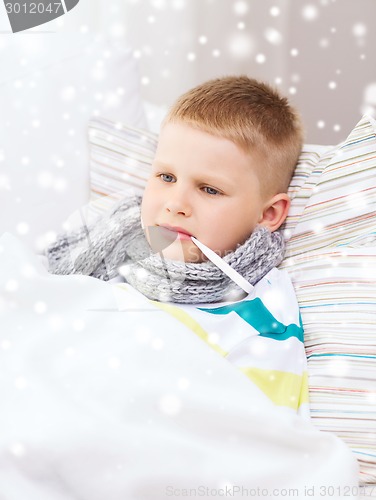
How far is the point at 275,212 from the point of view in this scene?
112 cm

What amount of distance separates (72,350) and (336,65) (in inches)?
53.2

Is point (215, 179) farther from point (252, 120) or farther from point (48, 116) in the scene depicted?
point (48, 116)

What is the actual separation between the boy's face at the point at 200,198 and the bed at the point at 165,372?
0.36 ft

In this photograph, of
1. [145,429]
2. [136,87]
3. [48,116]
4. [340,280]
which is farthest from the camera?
[136,87]

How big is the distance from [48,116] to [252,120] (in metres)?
0.44

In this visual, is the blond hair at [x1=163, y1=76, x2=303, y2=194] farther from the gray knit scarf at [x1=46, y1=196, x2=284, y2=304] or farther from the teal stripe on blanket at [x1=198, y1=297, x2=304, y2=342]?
the teal stripe on blanket at [x1=198, y1=297, x2=304, y2=342]

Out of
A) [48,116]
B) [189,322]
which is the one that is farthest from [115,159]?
[189,322]

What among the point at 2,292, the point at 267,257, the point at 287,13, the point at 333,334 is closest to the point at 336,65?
the point at 287,13

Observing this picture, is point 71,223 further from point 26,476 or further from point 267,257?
point 26,476

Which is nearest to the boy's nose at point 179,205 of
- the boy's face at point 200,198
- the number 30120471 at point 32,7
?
the boy's face at point 200,198

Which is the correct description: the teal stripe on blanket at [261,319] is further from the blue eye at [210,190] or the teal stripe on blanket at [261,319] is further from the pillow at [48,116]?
the pillow at [48,116]

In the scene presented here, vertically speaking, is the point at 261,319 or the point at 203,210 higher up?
the point at 203,210

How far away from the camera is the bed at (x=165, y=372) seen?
71 cm

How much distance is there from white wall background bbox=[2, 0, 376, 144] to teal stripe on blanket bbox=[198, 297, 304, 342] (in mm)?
1047
